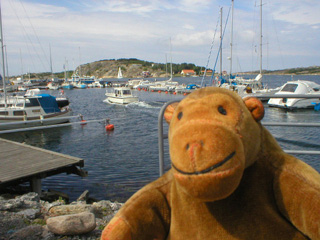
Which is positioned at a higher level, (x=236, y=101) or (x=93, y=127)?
(x=236, y=101)

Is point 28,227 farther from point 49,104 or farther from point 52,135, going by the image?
point 49,104

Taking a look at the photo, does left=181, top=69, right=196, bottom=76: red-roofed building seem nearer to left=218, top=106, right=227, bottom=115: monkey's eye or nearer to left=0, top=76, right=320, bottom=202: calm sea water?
left=0, top=76, right=320, bottom=202: calm sea water

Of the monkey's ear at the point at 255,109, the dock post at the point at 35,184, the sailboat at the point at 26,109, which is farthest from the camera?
the sailboat at the point at 26,109

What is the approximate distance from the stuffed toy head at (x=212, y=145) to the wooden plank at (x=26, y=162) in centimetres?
706

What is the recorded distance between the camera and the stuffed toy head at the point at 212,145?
1541 millimetres

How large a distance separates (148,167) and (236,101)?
39.8 ft

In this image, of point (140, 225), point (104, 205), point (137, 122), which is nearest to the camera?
point (140, 225)

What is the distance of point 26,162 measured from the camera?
904 centimetres

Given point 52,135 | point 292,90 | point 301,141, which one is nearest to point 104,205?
point 301,141

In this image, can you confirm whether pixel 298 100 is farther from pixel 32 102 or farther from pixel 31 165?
pixel 31 165

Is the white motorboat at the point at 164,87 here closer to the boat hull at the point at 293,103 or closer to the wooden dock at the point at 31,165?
the boat hull at the point at 293,103

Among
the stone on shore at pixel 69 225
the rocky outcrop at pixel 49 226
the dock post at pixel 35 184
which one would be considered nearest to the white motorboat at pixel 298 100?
the dock post at pixel 35 184

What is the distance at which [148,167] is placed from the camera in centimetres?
1376

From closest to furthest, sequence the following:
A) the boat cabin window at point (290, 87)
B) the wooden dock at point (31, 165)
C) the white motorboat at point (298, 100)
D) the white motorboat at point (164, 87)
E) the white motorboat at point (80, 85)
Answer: the wooden dock at point (31, 165), the white motorboat at point (298, 100), the boat cabin window at point (290, 87), the white motorboat at point (164, 87), the white motorboat at point (80, 85)
